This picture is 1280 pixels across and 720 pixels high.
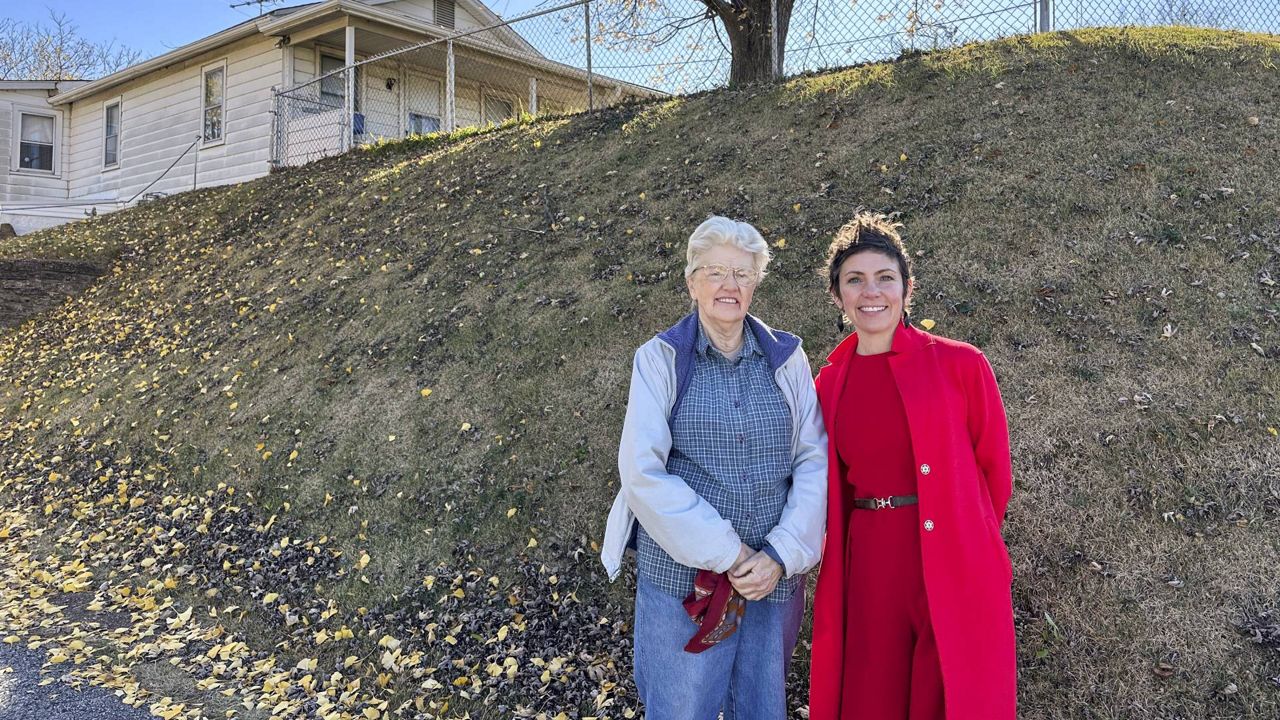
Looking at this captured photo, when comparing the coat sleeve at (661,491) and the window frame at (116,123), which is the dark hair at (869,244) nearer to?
the coat sleeve at (661,491)

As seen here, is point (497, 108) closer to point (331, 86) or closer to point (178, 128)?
point (331, 86)

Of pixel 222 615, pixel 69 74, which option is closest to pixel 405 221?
pixel 222 615

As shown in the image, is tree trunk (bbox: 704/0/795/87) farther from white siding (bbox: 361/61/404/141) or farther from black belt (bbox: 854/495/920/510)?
black belt (bbox: 854/495/920/510)

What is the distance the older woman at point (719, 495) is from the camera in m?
2.50

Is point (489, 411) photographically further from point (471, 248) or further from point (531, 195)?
point (531, 195)

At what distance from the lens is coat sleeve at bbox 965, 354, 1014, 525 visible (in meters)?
2.48

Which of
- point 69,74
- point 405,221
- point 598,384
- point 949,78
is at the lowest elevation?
point 598,384

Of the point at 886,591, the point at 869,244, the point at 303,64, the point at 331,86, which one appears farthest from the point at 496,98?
the point at 886,591

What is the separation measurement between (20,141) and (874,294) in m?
25.6

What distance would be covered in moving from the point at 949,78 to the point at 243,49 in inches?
585

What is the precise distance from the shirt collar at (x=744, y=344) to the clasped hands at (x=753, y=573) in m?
0.62

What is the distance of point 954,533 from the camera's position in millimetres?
2355

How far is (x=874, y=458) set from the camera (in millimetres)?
2535

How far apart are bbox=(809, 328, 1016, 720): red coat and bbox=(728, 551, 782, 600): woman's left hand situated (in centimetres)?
19
